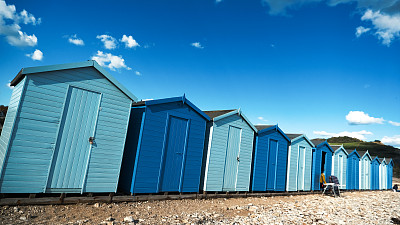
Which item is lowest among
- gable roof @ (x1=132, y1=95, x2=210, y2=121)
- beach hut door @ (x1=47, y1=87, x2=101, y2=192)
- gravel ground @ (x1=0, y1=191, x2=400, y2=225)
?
gravel ground @ (x1=0, y1=191, x2=400, y2=225)

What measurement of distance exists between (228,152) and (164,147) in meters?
3.33

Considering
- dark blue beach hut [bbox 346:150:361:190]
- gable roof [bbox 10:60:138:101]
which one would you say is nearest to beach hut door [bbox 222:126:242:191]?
gable roof [bbox 10:60:138:101]

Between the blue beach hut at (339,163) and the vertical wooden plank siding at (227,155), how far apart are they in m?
9.58

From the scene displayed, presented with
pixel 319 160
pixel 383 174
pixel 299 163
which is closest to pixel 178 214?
pixel 299 163

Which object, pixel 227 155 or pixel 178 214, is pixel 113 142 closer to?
pixel 178 214

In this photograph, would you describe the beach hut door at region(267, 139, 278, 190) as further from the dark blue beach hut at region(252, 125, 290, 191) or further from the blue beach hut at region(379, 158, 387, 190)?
the blue beach hut at region(379, 158, 387, 190)

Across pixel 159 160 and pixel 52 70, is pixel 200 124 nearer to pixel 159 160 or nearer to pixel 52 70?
pixel 159 160

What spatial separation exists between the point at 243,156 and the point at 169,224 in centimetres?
622

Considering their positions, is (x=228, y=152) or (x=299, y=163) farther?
(x=299, y=163)

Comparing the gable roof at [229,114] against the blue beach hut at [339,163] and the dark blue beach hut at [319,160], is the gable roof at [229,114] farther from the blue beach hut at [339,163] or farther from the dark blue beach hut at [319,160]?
the blue beach hut at [339,163]

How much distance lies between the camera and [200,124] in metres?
10.1

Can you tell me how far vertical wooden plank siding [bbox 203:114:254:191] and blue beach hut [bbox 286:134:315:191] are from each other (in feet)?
12.2

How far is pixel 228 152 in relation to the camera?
11070 millimetres

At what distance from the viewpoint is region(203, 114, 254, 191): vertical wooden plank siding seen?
34.3 feet
